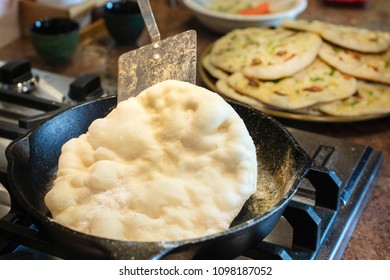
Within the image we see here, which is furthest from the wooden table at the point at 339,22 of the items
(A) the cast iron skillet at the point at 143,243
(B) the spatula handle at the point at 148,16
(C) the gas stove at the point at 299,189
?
(B) the spatula handle at the point at 148,16

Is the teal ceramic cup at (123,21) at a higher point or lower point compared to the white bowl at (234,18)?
higher

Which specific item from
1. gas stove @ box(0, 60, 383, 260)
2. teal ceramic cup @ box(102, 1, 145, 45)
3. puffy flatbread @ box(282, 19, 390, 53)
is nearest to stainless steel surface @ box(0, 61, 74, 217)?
gas stove @ box(0, 60, 383, 260)

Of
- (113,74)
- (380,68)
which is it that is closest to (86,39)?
(113,74)

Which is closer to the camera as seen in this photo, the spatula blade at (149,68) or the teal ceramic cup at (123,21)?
the spatula blade at (149,68)

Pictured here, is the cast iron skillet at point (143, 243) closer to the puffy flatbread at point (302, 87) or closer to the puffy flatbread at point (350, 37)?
the puffy flatbread at point (302, 87)
